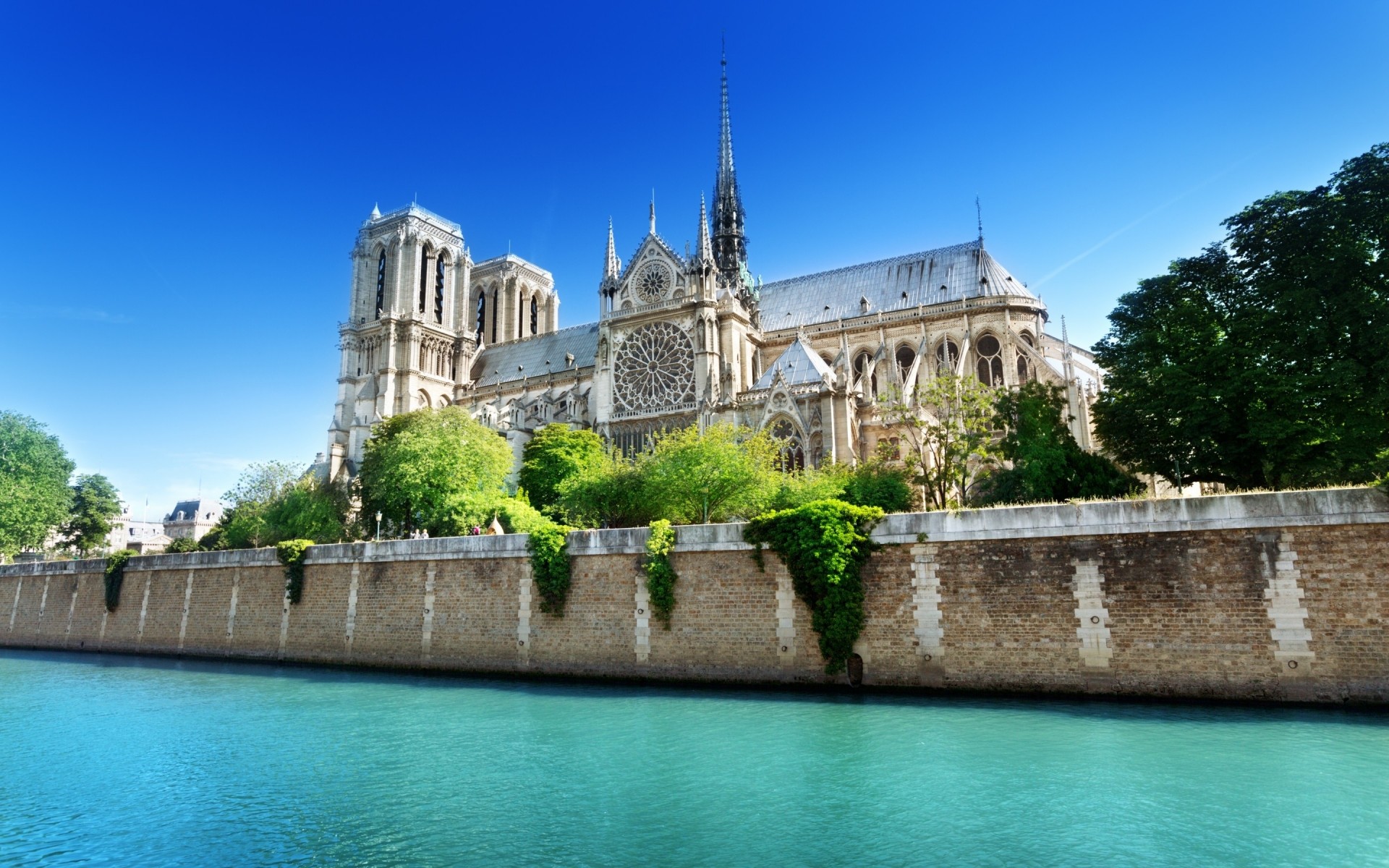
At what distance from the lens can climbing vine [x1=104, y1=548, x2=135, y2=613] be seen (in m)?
32.5

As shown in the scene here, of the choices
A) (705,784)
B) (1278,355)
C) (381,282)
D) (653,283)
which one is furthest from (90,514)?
(1278,355)

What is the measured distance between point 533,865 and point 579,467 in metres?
30.4

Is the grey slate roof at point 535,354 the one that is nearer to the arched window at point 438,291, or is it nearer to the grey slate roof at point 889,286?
the arched window at point 438,291

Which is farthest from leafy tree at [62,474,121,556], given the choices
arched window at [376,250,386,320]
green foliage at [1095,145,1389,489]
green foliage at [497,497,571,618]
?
green foliage at [1095,145,1389,489]

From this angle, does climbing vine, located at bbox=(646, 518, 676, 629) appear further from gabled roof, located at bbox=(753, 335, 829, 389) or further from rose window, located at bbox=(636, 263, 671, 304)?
rose window, located at bbox=(636, 263, 671, 304)

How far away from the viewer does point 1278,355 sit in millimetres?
20516

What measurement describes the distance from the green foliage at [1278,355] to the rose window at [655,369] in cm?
2361

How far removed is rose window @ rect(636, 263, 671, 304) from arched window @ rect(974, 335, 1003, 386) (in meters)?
16.8

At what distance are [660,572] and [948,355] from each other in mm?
27242

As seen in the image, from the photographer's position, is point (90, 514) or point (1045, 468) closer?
point (1045, 468)

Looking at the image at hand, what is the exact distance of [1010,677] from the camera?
16156 mm

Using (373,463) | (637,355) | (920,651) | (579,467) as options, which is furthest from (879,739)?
(637,355)

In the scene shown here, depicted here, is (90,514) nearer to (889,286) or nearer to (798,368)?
(798,368)

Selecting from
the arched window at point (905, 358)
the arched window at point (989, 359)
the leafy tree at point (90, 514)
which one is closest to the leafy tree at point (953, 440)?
the arched window at point (989, 359)
